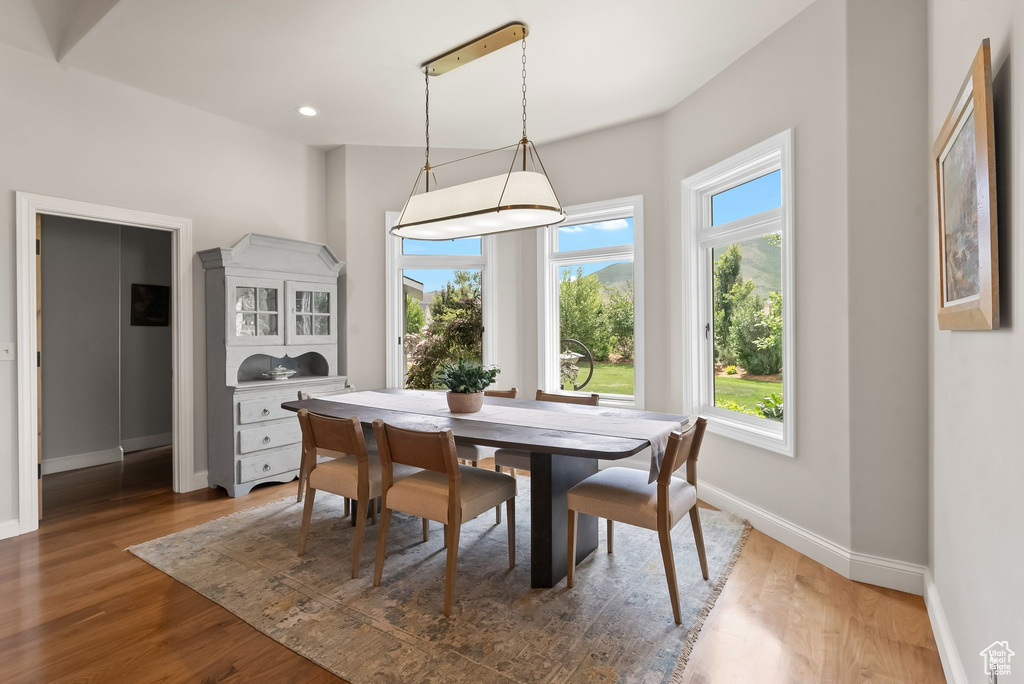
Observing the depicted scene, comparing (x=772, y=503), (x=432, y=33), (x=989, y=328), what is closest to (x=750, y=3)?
(x=432, y=33)

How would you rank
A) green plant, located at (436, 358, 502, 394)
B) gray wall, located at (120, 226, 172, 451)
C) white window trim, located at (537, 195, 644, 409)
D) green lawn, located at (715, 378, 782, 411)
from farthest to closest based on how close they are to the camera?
gray wall, located at (120, 226, 172, 451), white window trim, located at (537, 195, 644, 409), green lawn, located at (715, 378, 782, 411), green plant, located at (436, 358, 502, 394)

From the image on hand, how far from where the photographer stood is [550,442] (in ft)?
7.16

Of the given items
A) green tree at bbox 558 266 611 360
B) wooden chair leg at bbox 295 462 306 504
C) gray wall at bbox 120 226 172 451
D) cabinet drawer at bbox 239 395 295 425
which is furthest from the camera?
gray wall at bbox 120 226 172 451

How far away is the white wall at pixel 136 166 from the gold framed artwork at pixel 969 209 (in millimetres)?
4538

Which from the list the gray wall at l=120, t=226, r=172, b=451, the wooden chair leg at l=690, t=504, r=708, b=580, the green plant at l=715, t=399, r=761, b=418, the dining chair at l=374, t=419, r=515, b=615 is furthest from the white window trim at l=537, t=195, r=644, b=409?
the gray wall at l=120, t=226, r=172, b=451

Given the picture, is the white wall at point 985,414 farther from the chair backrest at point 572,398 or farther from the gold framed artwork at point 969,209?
the chair backrest at point 572,398

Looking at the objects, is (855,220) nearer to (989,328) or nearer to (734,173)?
(734,173)

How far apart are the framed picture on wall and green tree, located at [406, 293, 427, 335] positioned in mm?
2731

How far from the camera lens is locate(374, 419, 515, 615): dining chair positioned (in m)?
2.17

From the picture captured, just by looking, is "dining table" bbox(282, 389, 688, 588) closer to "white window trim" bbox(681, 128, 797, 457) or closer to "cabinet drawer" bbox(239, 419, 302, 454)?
"white window trim" bbox(681, 128, 797, 457)

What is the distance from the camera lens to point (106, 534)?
3.08 m

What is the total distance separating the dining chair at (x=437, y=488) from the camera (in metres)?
2.17

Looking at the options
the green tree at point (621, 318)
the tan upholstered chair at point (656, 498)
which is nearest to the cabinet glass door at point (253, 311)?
the green tree at point (621, 318)

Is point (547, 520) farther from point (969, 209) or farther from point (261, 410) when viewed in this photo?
point (261, 410)
